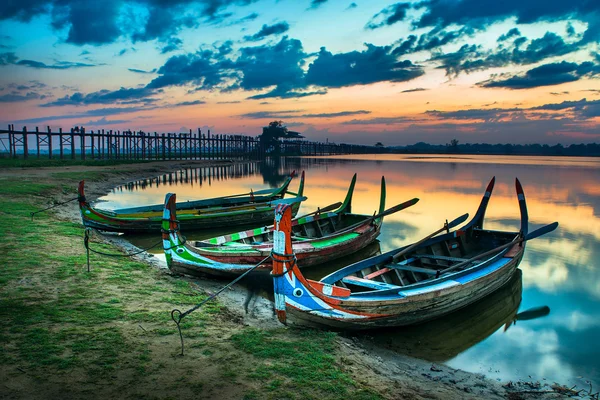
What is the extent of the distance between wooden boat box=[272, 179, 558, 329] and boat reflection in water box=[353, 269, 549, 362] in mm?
250

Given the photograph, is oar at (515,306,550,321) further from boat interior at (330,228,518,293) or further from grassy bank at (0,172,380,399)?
grassy bank at (0,172,380,399)

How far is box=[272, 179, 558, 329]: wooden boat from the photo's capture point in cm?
576

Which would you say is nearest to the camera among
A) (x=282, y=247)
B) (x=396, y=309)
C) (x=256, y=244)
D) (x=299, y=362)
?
(x=299, y=362)

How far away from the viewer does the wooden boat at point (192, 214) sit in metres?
13.2

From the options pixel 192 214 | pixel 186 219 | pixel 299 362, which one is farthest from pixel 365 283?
pixel 192 214

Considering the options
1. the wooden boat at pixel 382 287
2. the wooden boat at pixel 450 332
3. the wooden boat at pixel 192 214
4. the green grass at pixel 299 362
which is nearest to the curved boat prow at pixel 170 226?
the wooden boat at pixel 382 287

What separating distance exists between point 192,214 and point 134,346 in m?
10.3

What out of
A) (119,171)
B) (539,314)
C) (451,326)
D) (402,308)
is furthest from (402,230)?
(119,171)

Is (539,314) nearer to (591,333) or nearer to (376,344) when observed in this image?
(591,333)

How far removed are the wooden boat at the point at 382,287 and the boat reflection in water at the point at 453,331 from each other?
0.82ft

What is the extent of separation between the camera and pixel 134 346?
4734mm

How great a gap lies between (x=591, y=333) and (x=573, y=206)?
20559 mm

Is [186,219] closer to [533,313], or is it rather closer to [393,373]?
[393,373]

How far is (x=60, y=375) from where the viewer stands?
399 cm
